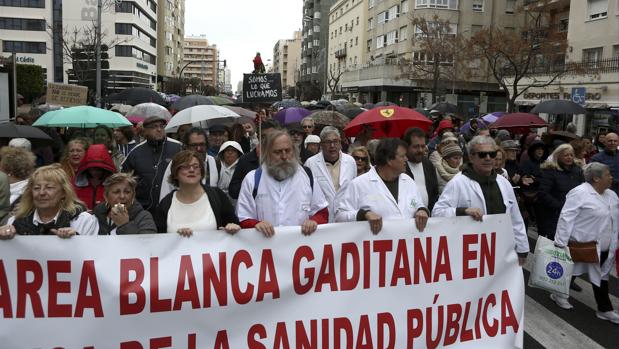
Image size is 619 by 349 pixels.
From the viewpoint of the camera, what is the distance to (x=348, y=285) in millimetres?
3734

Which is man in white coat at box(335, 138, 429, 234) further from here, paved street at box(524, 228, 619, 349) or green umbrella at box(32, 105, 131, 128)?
green umbrella at box(32, 105, 131, 128)

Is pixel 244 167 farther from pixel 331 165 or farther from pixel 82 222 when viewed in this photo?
pixel 82 222

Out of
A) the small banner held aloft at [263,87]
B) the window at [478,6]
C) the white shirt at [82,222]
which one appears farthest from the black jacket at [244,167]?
the window at [478,6]

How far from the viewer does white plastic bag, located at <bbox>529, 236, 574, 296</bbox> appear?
5312mm

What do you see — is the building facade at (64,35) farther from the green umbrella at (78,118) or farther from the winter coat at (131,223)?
the winter coat at (131,223)

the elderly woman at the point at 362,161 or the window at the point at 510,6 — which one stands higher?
the window at the point at 510,6

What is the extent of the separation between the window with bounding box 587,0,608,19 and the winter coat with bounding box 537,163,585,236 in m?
25.2

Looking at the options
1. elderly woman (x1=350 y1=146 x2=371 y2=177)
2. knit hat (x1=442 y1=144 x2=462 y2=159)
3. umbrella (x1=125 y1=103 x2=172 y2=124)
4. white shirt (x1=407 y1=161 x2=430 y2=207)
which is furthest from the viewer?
umbrella (x1=125 y1=103 x2=172 y2=124)

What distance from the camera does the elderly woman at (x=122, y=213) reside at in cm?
362

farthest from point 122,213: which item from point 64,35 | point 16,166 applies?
point 64,35

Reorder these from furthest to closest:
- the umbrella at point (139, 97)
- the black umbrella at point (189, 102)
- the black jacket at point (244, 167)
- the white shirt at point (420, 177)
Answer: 1. the umbrella at point (139, 97)
2. the black umbrella at point (189, 102)
3. the black jacket at point (244, 167)
4. the white shirt at point (420, 177)

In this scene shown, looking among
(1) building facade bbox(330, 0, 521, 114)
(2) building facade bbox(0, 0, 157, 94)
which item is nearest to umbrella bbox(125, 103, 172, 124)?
(1) building facade bbox(330, 0, 521, 114)

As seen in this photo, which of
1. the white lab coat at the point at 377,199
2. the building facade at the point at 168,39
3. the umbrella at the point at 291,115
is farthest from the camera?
the building facade at the point at 168,39

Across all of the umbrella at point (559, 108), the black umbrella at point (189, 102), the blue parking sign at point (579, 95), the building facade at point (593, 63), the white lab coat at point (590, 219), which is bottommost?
the white lab coat at point (590, 219)
